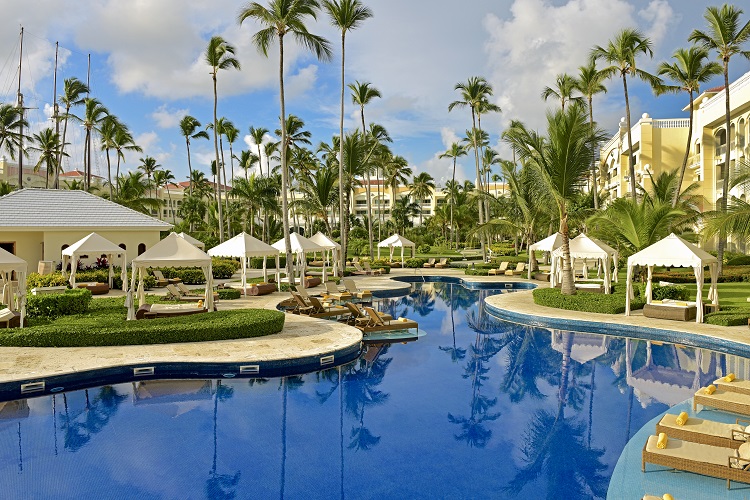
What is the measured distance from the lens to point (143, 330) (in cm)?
1198

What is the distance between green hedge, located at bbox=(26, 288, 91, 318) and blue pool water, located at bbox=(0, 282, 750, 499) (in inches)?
242

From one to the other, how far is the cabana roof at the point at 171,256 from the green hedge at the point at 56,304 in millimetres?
2608

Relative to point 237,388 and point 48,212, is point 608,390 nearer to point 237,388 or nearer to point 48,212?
point 237,388

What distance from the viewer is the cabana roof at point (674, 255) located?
1437 centimetres

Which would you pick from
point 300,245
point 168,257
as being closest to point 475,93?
point 300,245

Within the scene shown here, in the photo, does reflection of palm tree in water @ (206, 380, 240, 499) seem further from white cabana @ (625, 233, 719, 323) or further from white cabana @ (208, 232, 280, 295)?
white cabana @ (208, 232, 280, 295)

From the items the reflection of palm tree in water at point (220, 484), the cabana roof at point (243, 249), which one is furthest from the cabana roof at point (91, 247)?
the reflection of palm tree in water at point (220, 484)

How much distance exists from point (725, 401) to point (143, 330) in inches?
447

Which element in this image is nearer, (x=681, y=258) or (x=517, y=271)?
(x=681, y=258)

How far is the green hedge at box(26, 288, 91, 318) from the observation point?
47.0 feet

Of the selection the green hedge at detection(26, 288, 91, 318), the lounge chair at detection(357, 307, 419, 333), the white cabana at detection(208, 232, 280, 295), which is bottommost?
the lounge chair at detection(357, 307, 419, 333)

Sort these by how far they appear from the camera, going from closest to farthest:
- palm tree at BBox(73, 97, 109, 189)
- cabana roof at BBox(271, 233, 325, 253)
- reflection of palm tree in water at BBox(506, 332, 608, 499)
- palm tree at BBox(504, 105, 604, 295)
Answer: reflection of palm tree in water at BBox(506, 332, 608, 499), palm tree at BBox(504, 105, 604, 295), cabana roof at BBox(271, 233, 325, 253), palm tree at BBox(73, 97, 109, 189)

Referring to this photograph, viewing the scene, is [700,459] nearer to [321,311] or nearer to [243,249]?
[321,311]

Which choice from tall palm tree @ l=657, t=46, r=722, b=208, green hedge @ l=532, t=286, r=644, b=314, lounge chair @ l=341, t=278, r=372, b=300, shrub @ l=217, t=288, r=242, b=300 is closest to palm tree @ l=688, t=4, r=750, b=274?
tall palm tree @ l=657, t=46, r=722, b=208
